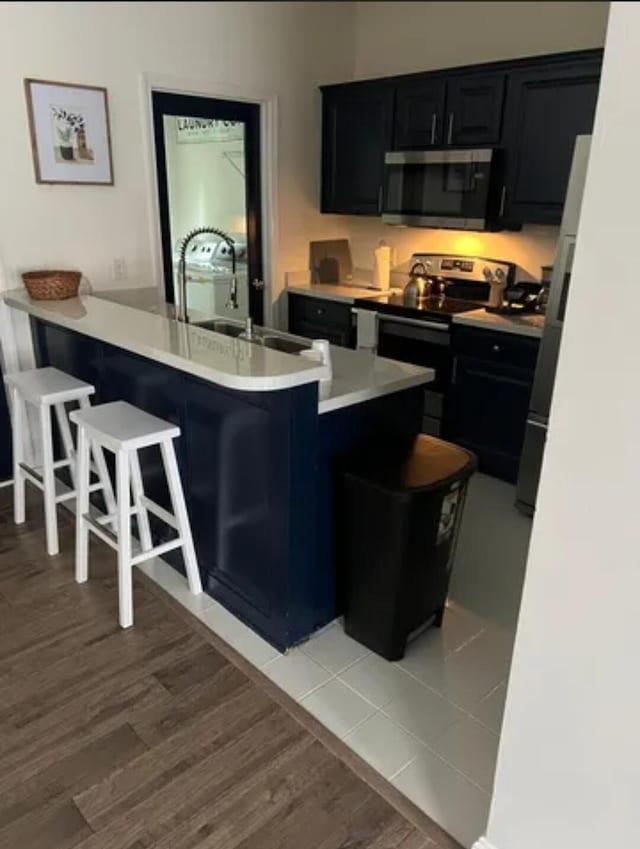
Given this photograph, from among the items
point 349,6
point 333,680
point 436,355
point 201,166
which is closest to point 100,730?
point 333,680

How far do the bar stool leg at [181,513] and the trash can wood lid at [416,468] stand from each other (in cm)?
67

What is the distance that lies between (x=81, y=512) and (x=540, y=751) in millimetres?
1779

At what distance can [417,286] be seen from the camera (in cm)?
395

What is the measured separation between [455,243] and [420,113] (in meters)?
0.80

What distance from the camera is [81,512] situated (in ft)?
7.82

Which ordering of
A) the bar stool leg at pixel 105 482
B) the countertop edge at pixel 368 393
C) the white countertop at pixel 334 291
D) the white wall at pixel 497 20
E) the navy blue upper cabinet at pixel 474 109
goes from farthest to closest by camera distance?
1. the white countertop at pixel 334 291
2. the navy blue upper cabinet at pixel 474 109
3. the bar stool leg at pixel 105 482
4. the countertop edge at pixel 368 393
5. the white wall at pixel 497 20

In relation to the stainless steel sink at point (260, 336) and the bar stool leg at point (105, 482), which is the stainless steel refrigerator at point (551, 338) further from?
the bar stool leg at point (105, 482)

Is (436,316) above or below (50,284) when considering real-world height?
below

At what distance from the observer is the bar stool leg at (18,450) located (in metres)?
2.80

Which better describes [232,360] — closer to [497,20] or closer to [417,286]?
[497,20]

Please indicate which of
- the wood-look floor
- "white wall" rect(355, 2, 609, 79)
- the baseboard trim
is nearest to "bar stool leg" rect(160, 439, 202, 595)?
the wood-look floor

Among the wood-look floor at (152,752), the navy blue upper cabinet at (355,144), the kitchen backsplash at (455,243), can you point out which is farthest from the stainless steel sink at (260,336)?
the kitchen backsplash at (455,243)

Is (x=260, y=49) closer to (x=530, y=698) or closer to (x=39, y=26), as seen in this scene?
(x=39, y=26)

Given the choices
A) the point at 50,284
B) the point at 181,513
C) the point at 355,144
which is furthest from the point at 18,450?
the point at 355,144
